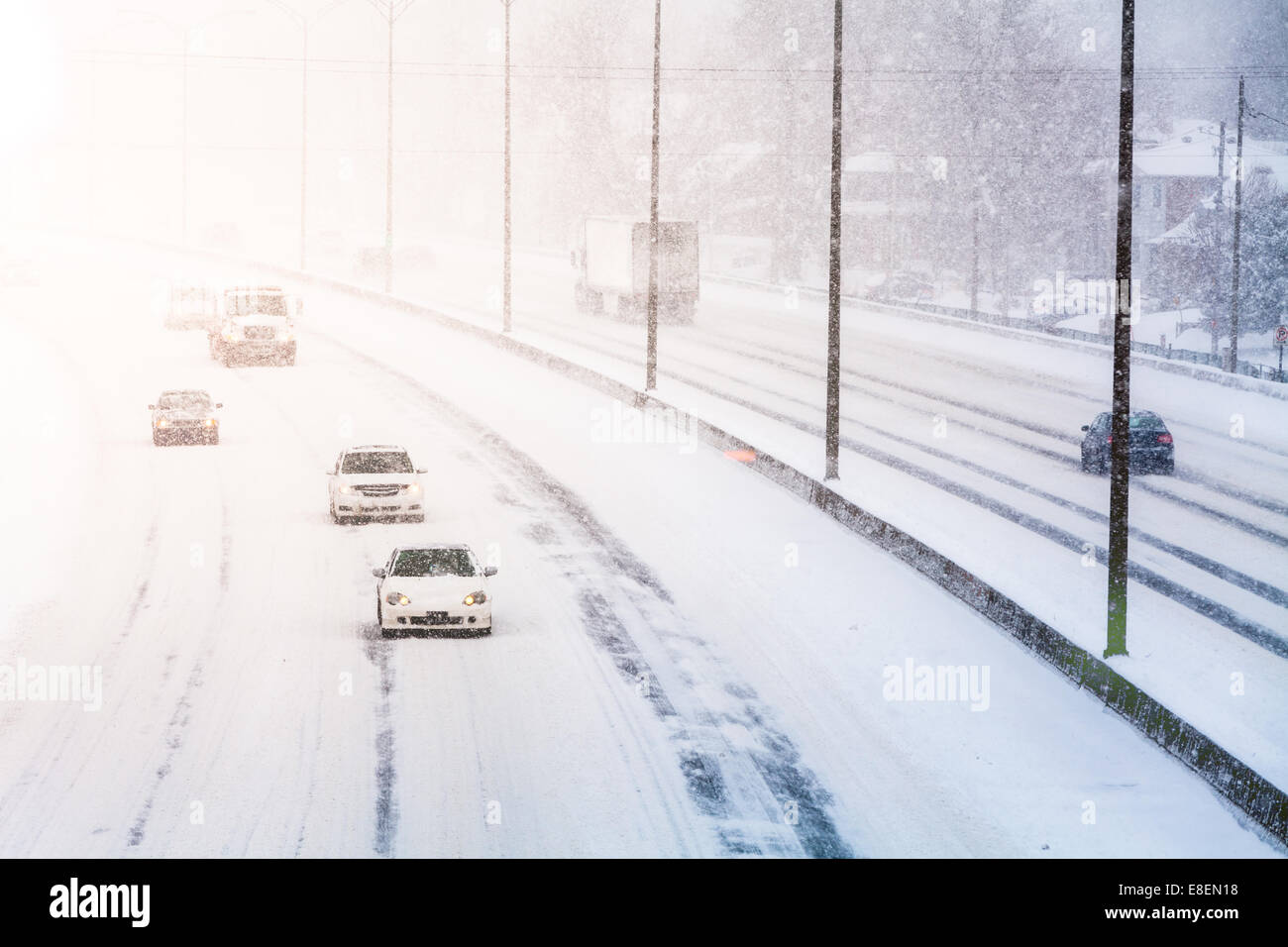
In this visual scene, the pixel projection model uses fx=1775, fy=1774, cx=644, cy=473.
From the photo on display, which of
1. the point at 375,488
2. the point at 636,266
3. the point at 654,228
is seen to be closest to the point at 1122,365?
the point at 375,488

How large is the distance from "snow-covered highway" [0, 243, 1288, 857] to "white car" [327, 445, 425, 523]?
42 cm

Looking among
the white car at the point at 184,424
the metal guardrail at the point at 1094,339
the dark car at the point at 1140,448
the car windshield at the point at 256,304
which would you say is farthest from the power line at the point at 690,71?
the white car at the point at 184,424

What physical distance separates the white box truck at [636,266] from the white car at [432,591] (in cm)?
3662

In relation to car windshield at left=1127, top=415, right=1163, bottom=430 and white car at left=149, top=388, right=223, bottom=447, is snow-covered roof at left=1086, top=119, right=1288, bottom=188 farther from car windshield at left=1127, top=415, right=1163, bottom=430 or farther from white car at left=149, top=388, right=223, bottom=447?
white car at left=149, top=388, right=223, bottom=447

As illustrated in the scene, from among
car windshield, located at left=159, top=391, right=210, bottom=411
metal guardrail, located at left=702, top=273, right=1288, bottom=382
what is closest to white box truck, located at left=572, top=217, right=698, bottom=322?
metal guardrail, located at left=702, top=273, right=1288, bottom=382

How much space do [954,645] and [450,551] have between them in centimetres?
674

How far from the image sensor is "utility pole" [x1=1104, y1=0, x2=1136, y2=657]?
1972 centimetres

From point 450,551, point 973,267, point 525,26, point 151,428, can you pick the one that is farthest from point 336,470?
point 525,26

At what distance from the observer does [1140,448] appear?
120 ft

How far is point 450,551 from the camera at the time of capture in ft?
76.7

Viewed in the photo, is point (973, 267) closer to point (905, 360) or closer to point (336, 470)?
point (905, 360)

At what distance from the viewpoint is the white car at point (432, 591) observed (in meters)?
23.1

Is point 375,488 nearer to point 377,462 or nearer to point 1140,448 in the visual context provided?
point 377,462

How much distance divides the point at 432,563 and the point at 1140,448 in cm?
1861
